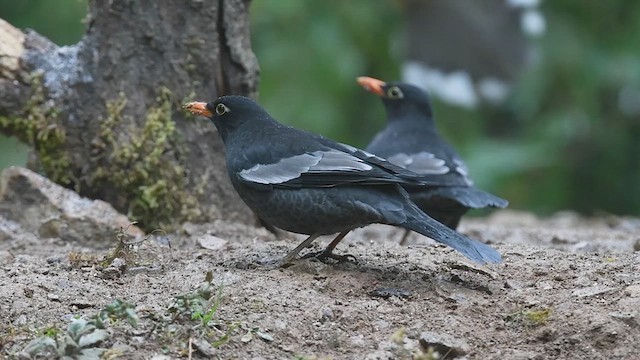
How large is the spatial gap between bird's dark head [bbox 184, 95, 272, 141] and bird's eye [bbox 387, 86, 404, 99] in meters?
2.50

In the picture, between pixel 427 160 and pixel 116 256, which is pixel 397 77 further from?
pixel 116 256

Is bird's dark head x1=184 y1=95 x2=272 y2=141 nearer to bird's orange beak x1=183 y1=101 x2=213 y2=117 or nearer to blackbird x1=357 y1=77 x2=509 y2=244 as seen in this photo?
bird's orange beak x1=183 y1=101 x2=213 y2=117

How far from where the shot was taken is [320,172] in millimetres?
4480

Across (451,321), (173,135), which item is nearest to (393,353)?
(451,321)

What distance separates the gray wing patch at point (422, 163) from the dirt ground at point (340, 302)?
1309mm

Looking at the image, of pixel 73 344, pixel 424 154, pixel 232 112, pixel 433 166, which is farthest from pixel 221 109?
pixel 73 344

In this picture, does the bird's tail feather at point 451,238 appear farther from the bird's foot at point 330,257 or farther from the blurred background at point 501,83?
the blurred background at point 501,83

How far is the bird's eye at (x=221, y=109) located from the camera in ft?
16.8

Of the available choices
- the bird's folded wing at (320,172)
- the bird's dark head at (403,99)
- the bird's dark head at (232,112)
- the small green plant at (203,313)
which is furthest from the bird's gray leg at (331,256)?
the bird's dark head at (403,99)

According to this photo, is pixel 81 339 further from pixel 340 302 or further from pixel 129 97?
pixel 129 97

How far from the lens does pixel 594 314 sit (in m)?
3.74

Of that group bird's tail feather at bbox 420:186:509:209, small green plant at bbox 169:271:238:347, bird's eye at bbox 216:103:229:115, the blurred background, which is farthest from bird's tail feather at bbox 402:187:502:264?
the blurred background

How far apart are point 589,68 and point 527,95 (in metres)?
0.63

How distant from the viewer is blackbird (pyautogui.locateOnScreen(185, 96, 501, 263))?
4.34 m
